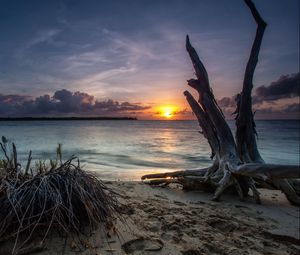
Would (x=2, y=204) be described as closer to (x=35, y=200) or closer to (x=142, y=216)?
(x=35, y=200)

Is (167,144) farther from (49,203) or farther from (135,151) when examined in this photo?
(49,203)

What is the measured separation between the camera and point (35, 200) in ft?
7.69

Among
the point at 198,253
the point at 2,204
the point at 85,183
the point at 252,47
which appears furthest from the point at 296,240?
the point at 252,47

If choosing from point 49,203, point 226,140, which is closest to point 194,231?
point 49,203

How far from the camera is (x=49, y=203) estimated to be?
2.36 meters

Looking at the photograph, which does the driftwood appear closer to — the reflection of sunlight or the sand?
the sand

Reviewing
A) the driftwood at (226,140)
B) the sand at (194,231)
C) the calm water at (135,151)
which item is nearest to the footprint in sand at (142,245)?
the sand at (194,231)

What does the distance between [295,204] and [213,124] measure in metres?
2.21

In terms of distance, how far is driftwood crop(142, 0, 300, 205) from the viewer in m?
5.40

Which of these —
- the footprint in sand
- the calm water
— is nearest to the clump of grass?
the footprint in sand

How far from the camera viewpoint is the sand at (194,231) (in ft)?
7.88

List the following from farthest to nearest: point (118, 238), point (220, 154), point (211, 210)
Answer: point (220, 154), point (211, 210), point (118, 238)

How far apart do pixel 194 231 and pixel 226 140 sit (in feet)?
10.2

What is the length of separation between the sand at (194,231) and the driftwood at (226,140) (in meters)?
0.44
